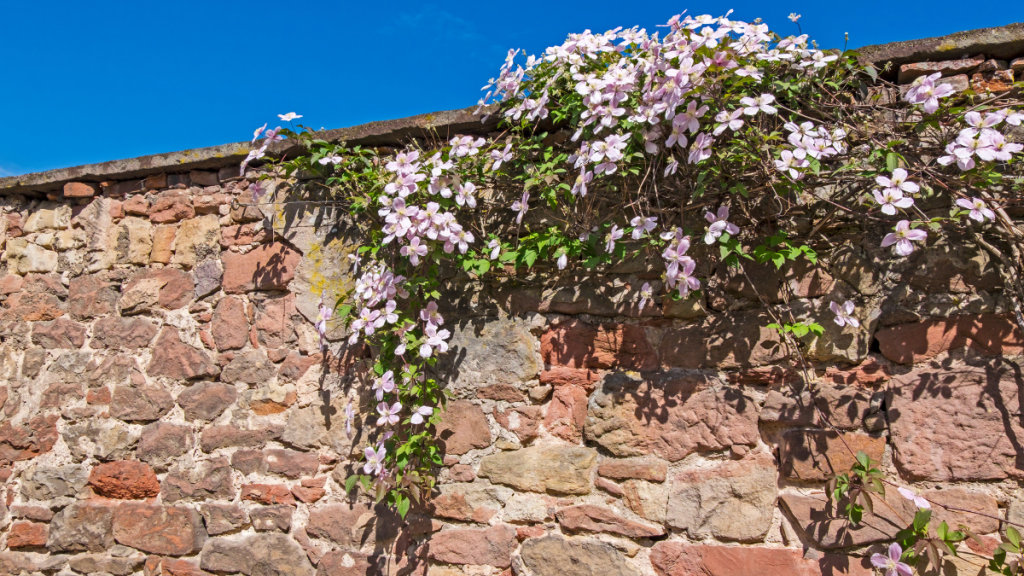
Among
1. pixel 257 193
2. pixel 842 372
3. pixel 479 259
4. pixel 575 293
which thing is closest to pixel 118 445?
pixel 257 193

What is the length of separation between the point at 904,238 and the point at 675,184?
66 centimetres

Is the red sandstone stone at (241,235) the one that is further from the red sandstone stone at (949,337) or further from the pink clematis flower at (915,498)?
the pink clematis flower at (915,498)

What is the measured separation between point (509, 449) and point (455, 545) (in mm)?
387

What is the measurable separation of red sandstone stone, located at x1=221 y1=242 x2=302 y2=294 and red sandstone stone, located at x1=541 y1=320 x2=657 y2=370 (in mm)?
1177

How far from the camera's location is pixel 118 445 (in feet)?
9.68

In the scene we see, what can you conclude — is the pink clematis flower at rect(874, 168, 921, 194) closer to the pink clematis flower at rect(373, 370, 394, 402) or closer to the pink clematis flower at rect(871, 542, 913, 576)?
the pink clematis flower at rect(871, 542, 913, 576)

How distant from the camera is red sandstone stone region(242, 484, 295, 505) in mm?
2643

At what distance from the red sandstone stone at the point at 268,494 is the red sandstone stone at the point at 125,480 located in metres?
0.48

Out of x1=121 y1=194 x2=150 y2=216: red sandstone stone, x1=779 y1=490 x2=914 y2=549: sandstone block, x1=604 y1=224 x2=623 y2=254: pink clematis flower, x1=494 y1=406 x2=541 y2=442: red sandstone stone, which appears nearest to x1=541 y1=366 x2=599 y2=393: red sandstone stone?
x1=494 y1=406 x2=541 y2=442: red sandstone stone

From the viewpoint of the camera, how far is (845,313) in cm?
198

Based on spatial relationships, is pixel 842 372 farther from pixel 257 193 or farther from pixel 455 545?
pixel 257 193

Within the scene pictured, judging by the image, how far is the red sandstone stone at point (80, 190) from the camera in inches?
128

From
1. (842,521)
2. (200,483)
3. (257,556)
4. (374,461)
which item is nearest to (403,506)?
(374,461)

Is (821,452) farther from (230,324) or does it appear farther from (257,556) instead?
(230,324)
